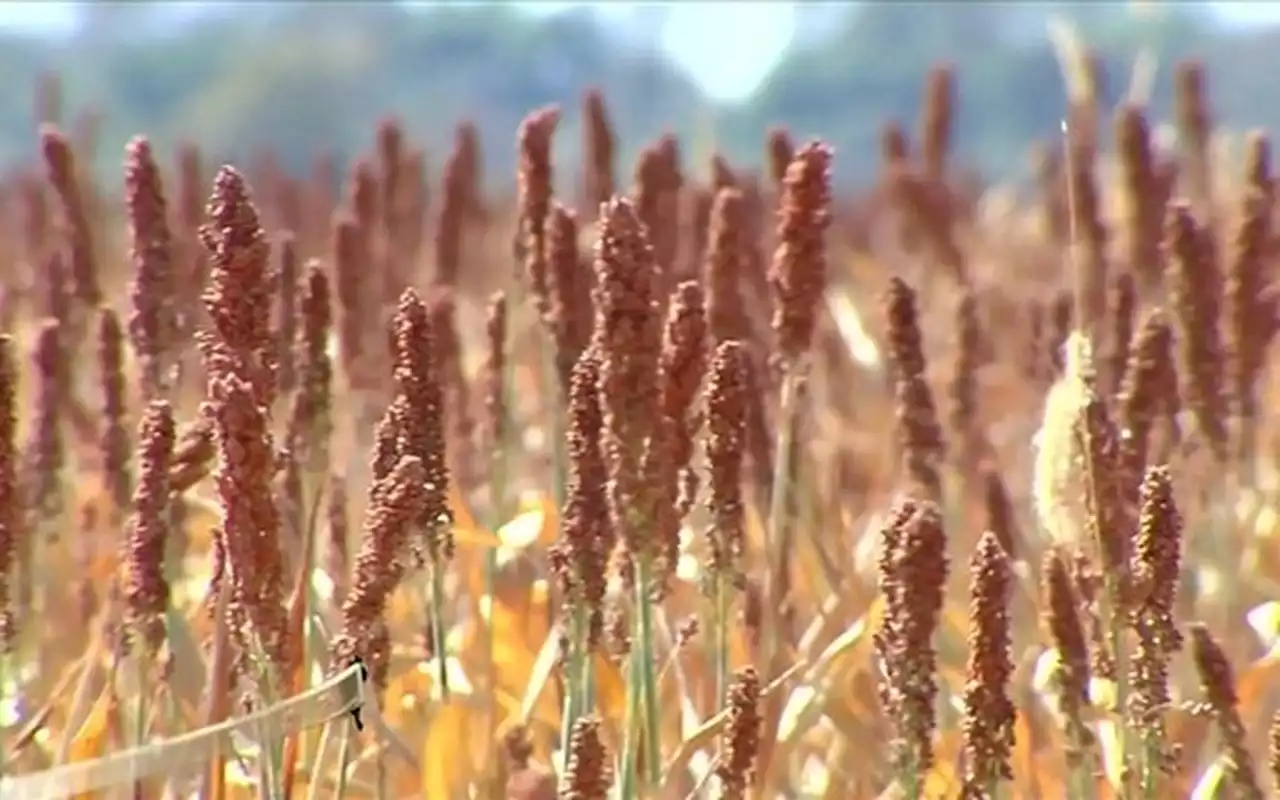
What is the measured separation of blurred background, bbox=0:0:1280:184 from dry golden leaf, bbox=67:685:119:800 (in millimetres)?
6957

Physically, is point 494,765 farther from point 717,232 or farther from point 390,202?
point 390,202

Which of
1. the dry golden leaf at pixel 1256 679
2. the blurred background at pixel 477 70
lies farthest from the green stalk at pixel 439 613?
the blurred background at pixel 477 70

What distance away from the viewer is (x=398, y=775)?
3.10ft

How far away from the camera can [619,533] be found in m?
0.68

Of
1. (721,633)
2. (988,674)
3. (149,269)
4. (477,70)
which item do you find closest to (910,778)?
(988,674)

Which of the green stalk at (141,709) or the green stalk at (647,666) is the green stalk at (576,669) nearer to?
the green stalk at (647,666)

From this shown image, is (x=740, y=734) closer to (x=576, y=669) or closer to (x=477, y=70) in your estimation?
(x=576, y=669)

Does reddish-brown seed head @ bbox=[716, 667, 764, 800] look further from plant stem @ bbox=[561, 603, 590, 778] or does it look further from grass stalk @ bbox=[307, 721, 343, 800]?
grass stalk @ bbox=[307, 721, 343, 800]

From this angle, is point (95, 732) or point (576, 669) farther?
point (95, 732)

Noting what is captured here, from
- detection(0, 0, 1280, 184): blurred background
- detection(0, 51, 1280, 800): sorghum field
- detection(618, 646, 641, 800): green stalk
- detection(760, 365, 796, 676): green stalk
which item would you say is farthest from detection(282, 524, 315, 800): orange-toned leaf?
detection(0, 0, 1280, 184): blurred background

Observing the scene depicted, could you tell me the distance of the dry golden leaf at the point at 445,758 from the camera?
88cm

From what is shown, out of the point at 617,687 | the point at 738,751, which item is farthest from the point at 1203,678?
the point at 617,687

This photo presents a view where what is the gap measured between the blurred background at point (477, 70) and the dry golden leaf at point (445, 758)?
6.96 meters

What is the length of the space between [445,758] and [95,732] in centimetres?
16
